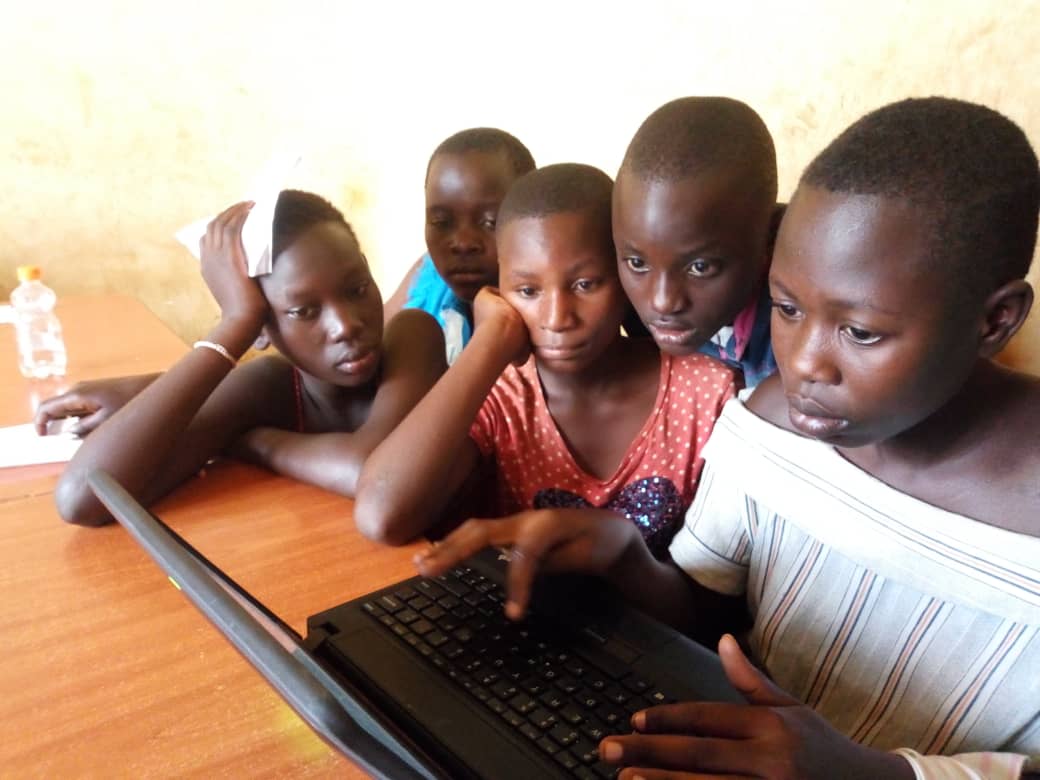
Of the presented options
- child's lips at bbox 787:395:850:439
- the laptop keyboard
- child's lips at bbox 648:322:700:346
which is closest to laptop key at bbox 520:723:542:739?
the laptop keyboard

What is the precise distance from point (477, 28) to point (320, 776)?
82.6 inches

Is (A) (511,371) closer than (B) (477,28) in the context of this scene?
Yes

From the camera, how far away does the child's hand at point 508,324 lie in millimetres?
979

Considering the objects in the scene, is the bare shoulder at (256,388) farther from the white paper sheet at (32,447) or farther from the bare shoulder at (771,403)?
the bare shoulder at (771,403)

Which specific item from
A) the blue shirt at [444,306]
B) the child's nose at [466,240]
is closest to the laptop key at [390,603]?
the blue shirt at [444,306]

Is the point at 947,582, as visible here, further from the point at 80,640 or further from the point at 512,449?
the point at 80,640

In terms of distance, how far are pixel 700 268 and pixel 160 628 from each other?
0.67 metres

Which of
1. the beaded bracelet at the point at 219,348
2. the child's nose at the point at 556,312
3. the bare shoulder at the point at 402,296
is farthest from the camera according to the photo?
the bare shoulder at the point at 402,296

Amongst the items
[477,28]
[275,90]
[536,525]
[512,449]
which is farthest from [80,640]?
[275,90]

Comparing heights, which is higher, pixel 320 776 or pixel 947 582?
pixel 947 582

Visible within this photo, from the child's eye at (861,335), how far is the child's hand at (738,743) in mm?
253

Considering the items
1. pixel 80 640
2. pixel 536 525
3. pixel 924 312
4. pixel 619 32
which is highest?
pixel 619 32

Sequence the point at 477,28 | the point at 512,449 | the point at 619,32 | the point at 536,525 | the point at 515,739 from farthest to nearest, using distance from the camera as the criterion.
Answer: the point at 477,28 → the point at 619,32 → the point at 512,449 → the point at 536,525 → the point at 515,739

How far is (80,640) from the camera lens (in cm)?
69
